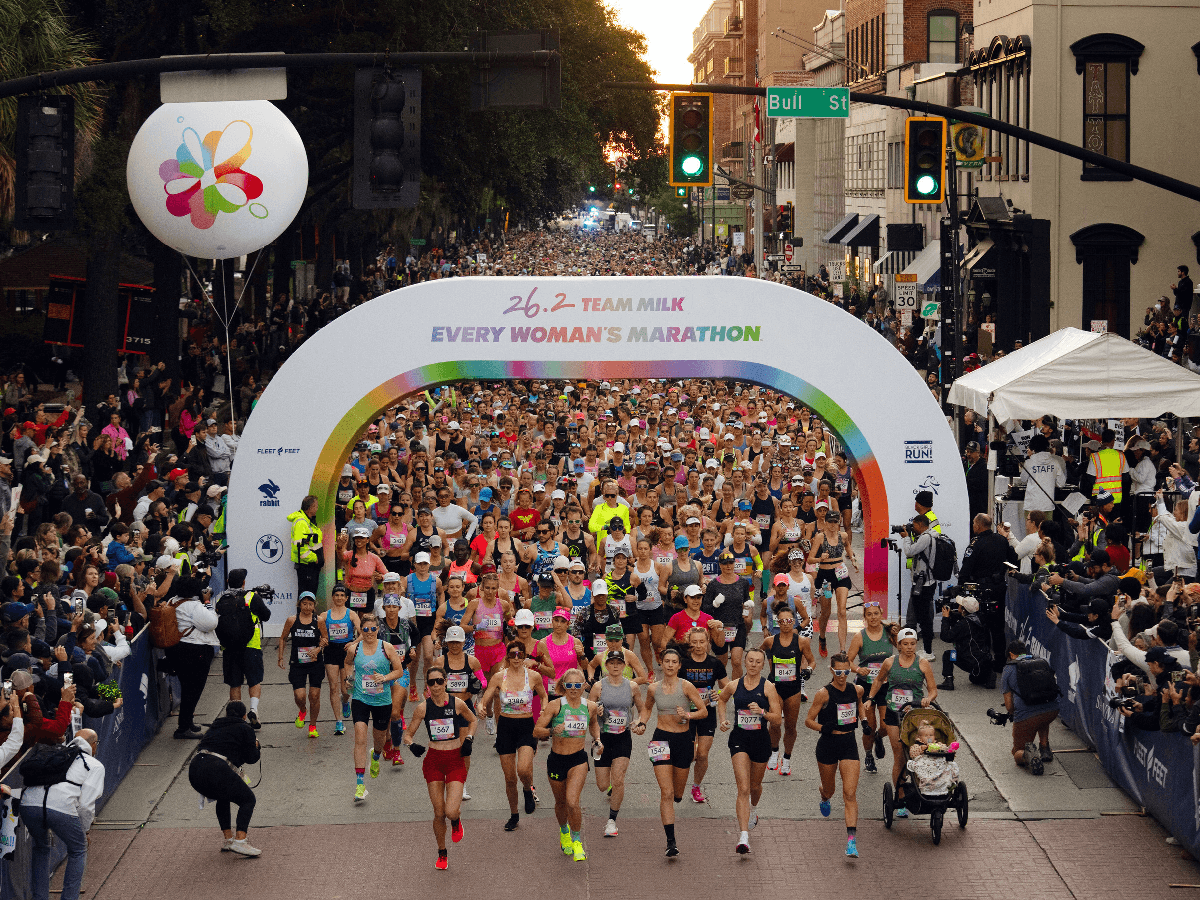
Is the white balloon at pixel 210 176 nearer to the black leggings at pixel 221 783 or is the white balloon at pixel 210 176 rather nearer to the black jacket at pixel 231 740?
the black jacket at pixel 231 740

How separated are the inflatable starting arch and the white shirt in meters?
8.36

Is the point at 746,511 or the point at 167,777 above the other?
the point at 746,511

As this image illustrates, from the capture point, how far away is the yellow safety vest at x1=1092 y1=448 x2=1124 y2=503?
60.1 feet

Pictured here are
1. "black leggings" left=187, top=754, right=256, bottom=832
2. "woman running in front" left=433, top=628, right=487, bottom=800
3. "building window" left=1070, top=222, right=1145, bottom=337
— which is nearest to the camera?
"black leggings" left=187, top=754, right=256, bottom=832

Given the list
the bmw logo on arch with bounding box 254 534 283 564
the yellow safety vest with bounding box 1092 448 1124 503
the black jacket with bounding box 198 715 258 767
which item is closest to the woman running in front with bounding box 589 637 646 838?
the black jacket with bounding box 198 715 258 767

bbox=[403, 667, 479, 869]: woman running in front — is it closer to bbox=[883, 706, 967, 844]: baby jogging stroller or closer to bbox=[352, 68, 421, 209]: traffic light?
bbox=[883, 706, 967, 844]: baby jogging stroller

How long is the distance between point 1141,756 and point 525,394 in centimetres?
2246

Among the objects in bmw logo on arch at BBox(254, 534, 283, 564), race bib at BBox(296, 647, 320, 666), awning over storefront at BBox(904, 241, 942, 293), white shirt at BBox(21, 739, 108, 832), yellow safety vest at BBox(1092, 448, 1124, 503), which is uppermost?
awning over storefront at BBox(904, 241, 942, 293)

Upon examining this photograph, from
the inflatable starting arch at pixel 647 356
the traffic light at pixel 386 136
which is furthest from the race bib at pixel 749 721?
the inflatable starting arch at pixel 647 356

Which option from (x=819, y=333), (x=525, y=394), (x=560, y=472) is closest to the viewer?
(x=819, y=333)

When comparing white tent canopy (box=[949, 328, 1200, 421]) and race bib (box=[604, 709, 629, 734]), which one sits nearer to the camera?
race bib (box=[604, 709, 629, 734])

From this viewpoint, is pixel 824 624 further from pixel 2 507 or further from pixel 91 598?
pixel 2 507

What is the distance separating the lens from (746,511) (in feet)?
59.8

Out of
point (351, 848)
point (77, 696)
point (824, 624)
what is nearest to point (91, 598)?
point (77, 696)
